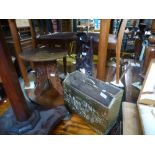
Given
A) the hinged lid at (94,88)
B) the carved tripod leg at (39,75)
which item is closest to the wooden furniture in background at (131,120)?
the hinged lid at (94,88)

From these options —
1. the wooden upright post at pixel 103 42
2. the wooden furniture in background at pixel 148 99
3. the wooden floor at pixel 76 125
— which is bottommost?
the wooden floor at pixel 76 125

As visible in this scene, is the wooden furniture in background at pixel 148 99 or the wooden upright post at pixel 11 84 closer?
the wooden upright post at pixel 11 84

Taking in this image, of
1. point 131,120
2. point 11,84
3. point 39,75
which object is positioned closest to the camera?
point 11,84

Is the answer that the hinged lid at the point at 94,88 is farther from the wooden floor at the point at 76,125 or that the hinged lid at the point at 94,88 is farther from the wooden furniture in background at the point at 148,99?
the wooden floor at the point at 76,125

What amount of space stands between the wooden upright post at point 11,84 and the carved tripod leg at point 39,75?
0.41 metres

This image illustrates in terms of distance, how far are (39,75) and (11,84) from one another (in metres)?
0.51

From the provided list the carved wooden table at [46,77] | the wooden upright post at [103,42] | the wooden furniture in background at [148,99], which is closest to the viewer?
the wooden furniture in background at [148,99]

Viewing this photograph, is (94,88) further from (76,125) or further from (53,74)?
(53,74)

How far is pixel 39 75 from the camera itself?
1.28 m

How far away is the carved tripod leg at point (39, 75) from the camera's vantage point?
49.2 inches

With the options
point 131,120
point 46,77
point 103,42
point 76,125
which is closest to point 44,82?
point 46,77

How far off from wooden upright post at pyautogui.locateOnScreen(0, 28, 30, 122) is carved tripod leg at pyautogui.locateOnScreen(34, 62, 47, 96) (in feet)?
1.35

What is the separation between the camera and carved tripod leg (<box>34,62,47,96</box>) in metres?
1.25
